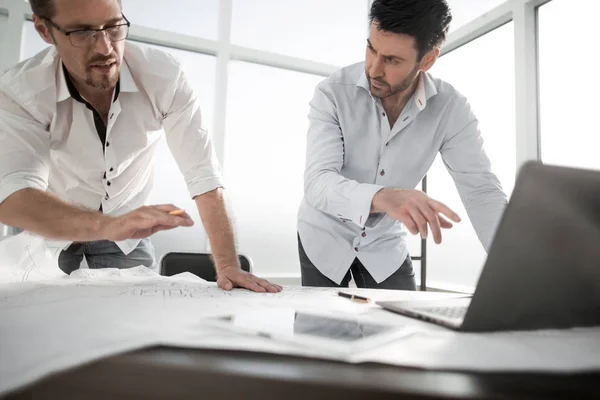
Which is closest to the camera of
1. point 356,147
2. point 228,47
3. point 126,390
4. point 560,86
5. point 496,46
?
point 126,390

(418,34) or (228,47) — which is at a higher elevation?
(228,47)

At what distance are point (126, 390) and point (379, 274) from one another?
137cm

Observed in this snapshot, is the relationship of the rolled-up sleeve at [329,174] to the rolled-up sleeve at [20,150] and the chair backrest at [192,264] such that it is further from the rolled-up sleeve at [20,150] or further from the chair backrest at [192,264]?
the rolled-up sleeve at [20,150]

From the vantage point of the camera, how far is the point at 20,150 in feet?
3.98

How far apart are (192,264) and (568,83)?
255cm

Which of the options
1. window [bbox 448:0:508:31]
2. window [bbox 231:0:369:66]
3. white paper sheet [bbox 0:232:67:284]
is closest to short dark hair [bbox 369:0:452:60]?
white paper sheet [bbox 0:232:67:284]

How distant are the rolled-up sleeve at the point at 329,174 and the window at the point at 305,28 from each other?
90.9 inches

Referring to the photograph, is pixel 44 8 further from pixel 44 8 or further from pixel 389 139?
pixel 389 139

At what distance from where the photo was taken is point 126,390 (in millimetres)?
362

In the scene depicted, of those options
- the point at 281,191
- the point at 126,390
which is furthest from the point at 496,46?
the point at 126,390

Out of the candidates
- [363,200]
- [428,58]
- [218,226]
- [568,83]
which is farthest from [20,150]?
[568,83]

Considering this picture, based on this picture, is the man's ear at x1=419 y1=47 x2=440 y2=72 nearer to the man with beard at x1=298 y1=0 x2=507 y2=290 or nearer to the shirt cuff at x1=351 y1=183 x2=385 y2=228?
the man with beard at x1=298 y1=0 x2=507 y2=290

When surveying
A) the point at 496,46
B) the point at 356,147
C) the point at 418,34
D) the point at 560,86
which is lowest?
the point at 356,147

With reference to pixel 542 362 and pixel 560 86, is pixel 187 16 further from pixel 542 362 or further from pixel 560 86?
pixel 542 362
